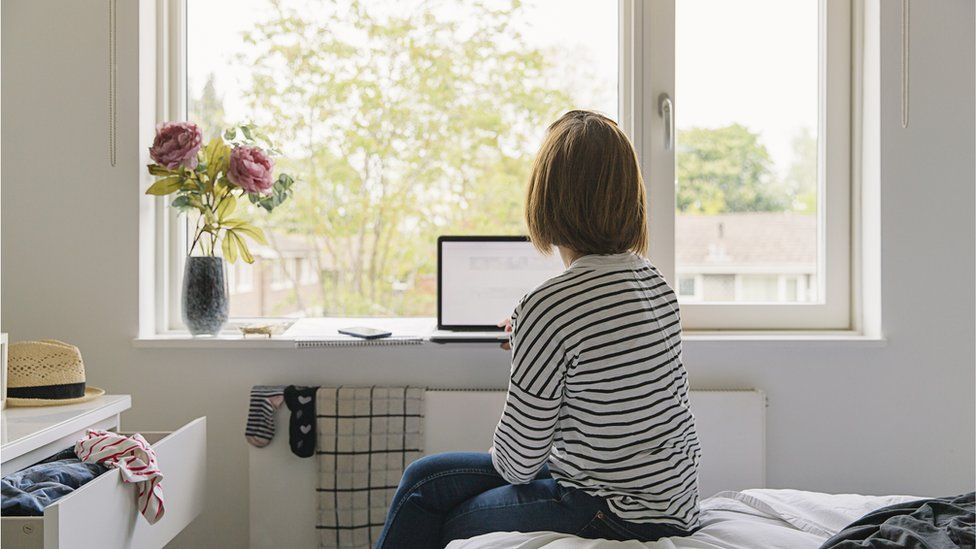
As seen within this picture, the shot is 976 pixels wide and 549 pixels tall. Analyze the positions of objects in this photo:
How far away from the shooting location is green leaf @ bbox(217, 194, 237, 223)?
2.05m

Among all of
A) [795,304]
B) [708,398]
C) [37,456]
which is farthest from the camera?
[795,304]

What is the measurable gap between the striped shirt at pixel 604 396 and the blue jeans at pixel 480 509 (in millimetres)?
24

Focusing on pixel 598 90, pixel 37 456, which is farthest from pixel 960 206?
pixel 37 456

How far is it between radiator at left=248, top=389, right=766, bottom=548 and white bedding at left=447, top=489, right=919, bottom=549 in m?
0.49

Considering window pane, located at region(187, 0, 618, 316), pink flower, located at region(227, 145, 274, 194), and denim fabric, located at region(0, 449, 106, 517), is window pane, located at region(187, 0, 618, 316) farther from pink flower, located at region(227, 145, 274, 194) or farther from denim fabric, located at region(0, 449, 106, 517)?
denim fabric, located at region(0, 449, 106, 517)

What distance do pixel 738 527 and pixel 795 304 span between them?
106 cm

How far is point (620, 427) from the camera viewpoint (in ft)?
4.06

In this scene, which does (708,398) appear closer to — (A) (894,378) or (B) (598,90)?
(A) (894,378)

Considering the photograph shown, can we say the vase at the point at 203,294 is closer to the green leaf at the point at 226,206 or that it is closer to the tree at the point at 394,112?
the green leaf at the point at 226,206

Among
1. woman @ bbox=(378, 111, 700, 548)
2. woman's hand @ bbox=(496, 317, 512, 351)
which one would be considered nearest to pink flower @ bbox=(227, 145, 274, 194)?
woman's hand @ bbox=(496, 317, 512, 351)

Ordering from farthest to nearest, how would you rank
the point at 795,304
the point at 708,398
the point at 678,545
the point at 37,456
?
the point at 795,304
the point at 708,398
the point at 37,456
the point at 678,545

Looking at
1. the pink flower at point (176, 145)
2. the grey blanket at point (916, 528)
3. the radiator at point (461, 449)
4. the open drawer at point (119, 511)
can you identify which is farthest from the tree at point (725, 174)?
the open drawer at point (119, 511)

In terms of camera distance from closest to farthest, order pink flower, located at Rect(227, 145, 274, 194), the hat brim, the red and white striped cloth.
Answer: the red and white striped cloth → the hat brim → pink flower, located at Rect(227, 145, 274, 194)

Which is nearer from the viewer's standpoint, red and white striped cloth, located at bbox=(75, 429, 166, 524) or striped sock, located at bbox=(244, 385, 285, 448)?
red and white striped cloth, located at bbox=(75, 429, 166, 524)
